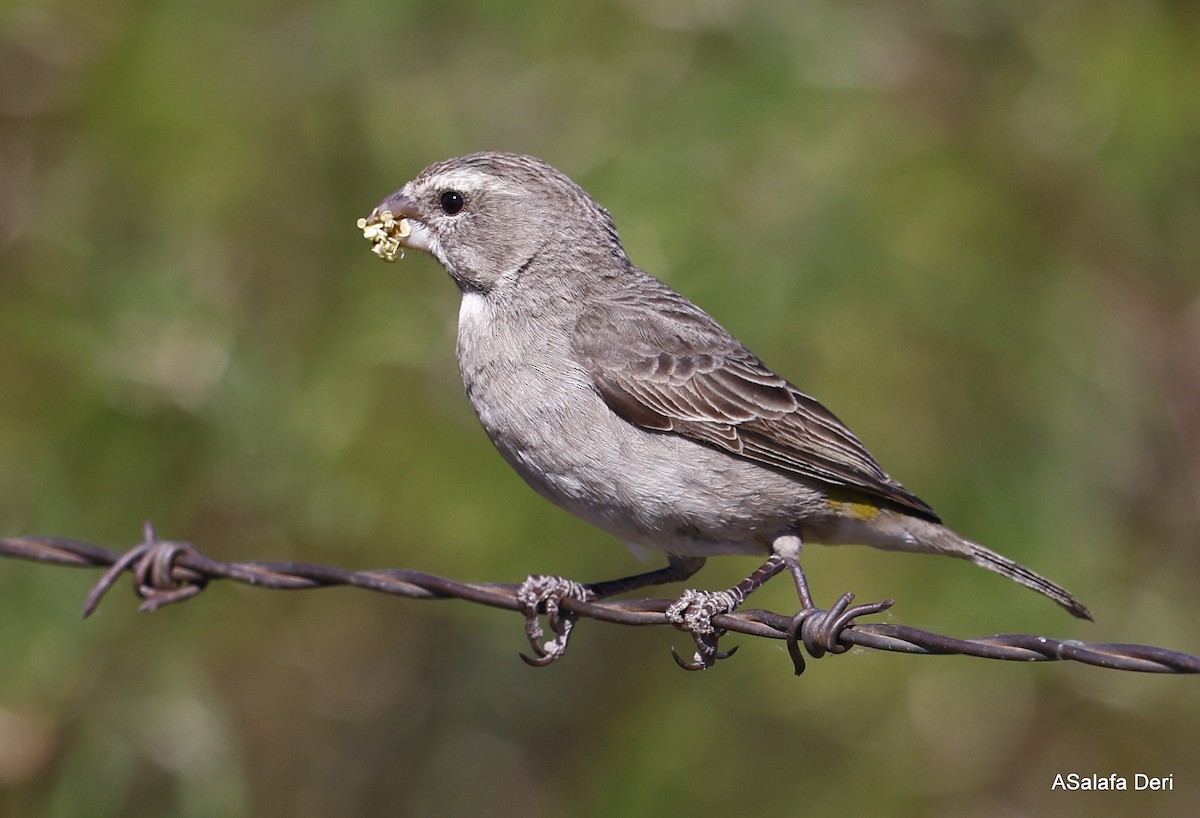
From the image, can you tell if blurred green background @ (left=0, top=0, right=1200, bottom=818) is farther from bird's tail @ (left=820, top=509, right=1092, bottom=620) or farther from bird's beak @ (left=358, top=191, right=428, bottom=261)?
bird's beak @ (left=358, top=191, right=428, bottom=261)

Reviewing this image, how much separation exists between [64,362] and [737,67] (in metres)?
3.87

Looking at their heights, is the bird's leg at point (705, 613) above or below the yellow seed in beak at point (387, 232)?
below

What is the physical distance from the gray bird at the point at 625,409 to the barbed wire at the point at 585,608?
324 millimetres

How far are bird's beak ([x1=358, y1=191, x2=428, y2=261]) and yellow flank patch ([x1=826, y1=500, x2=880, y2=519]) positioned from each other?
78.2 inches

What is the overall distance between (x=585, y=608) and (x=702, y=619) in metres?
0.51

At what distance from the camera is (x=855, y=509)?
516cm

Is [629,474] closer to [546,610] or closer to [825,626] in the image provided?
[546,610]

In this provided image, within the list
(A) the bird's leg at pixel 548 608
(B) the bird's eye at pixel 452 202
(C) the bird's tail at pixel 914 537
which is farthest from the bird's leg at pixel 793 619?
(B) the bird's eye at pixel 452 202

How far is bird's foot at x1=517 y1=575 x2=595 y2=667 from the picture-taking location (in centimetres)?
470

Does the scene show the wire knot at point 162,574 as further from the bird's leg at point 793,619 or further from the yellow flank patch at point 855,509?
the yellow flank patch at point 855,509

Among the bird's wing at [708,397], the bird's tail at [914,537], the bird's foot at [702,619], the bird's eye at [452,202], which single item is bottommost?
the bird's foot at [702,619]

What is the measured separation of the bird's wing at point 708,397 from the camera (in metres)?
4.97

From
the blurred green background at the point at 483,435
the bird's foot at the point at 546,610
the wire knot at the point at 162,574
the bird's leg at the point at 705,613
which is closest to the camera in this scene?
the bird's leg at the point at 705,613

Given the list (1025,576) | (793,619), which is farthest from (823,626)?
(1025,576)
